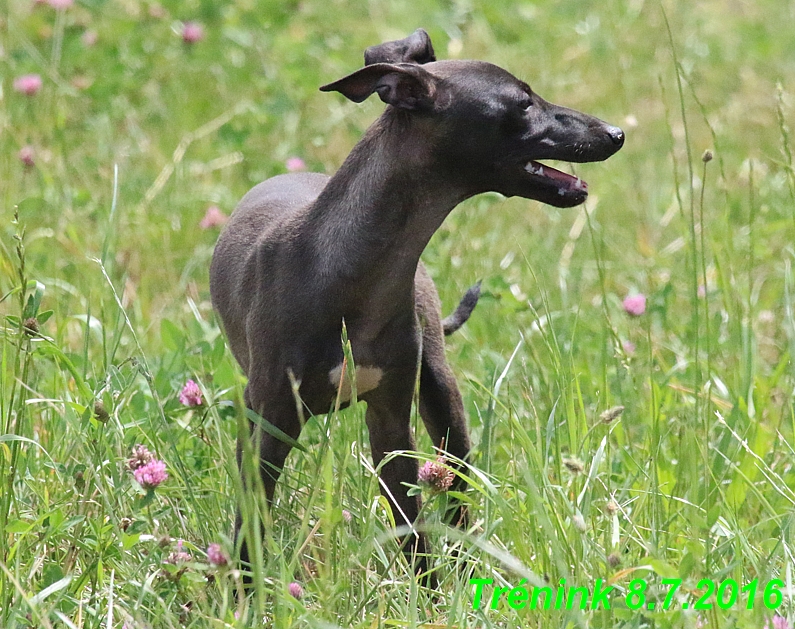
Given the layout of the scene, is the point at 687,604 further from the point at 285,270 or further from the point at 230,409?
the point at 230,409

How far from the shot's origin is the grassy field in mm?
2568

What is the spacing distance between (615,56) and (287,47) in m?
1.98

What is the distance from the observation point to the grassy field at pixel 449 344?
2.57 meters

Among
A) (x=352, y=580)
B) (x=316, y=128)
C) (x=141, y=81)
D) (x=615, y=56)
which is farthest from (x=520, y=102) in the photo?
(x=615, y=56)

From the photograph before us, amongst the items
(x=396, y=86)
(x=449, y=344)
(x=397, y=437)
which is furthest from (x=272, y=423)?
(x=449, y=344)

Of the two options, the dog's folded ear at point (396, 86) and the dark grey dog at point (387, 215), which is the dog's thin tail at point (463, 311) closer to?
the dark grey dog at point (387, 215)

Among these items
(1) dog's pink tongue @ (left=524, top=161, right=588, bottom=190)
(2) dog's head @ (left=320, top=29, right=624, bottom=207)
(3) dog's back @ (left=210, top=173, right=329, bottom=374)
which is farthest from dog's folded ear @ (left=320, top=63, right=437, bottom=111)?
(3) dog's back @ (left=210, top=173, right=329, bottom=374)

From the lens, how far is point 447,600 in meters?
2.76

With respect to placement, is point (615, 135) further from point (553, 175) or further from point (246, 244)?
point (246, 244)

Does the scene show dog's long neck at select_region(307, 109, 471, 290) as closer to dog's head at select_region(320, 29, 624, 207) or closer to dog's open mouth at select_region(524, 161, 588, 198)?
dog's head at select_region(320, 29, 624, 207)

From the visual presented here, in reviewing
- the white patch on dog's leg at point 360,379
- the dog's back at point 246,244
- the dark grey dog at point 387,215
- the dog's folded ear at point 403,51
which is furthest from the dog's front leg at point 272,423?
the dog's folded ear at point 403,51

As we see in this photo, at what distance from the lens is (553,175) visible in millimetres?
2904

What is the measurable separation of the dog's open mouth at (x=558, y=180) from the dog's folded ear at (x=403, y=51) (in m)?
0.48

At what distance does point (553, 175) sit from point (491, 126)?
0.21 m
